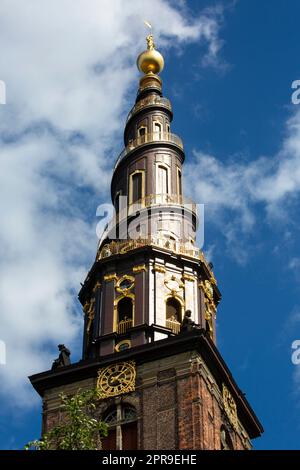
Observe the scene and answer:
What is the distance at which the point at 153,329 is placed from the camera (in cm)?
5903

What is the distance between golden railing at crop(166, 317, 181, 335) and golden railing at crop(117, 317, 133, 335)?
6.19 feet

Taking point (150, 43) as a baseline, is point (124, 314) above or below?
below

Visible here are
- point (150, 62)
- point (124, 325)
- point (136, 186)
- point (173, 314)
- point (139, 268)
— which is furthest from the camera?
point (150, 62)

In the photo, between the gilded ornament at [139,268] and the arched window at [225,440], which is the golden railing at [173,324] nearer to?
the gilded ornament at [139,268]

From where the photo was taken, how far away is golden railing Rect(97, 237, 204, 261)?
63.3 metres

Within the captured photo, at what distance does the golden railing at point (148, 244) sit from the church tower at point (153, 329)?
0.06 m

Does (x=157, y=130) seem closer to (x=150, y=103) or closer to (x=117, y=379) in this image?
(x=150, y=103)

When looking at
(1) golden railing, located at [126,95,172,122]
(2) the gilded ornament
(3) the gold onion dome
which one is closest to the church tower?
(2) the gilded ornament

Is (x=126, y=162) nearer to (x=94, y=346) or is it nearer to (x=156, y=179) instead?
(x=156, y=179)

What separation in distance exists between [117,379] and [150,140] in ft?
62.3

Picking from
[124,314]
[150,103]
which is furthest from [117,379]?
[150,103]

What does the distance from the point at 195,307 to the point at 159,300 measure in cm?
217

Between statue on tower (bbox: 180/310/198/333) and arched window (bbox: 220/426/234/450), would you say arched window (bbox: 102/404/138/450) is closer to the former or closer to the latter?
arched window (bbox: 220/426/234/450)

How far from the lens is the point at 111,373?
57438 millimetres
